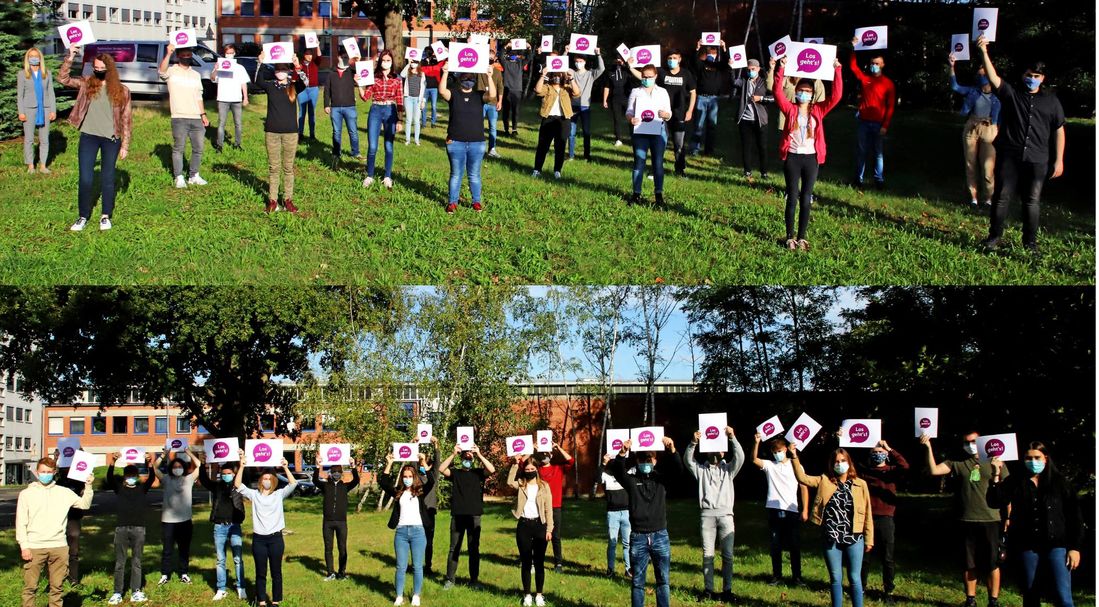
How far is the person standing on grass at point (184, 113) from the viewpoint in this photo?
48.2 ft

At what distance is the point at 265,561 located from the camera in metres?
11.1

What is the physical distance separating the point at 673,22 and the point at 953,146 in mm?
10377

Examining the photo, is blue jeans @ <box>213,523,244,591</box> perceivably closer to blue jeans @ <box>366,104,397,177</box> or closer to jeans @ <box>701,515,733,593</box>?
jeans @ <box>701,515,733,593</box>

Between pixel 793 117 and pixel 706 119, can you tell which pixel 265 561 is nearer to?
pixel 793 117

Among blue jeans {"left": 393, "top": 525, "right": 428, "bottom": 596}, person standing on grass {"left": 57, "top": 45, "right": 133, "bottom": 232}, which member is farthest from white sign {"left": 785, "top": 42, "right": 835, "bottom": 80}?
person standing on grass {"left": 57, "top": 45, "right": 133, "bottom": 232}

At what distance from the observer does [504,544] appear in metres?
14.6

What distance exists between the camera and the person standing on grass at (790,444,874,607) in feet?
32.1

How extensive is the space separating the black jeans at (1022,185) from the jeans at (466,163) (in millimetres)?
6030

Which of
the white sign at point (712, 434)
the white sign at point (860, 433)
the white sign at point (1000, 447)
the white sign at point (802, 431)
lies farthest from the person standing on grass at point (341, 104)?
the white sign at point (1000, 447)

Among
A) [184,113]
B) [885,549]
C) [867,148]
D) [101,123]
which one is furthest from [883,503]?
[184,113]

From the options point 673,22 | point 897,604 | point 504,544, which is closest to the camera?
point 897,604

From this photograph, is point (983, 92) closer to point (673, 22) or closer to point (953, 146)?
point (953, 146)

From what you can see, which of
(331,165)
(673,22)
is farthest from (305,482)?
(331,165)

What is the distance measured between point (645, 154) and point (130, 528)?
7553 mm
